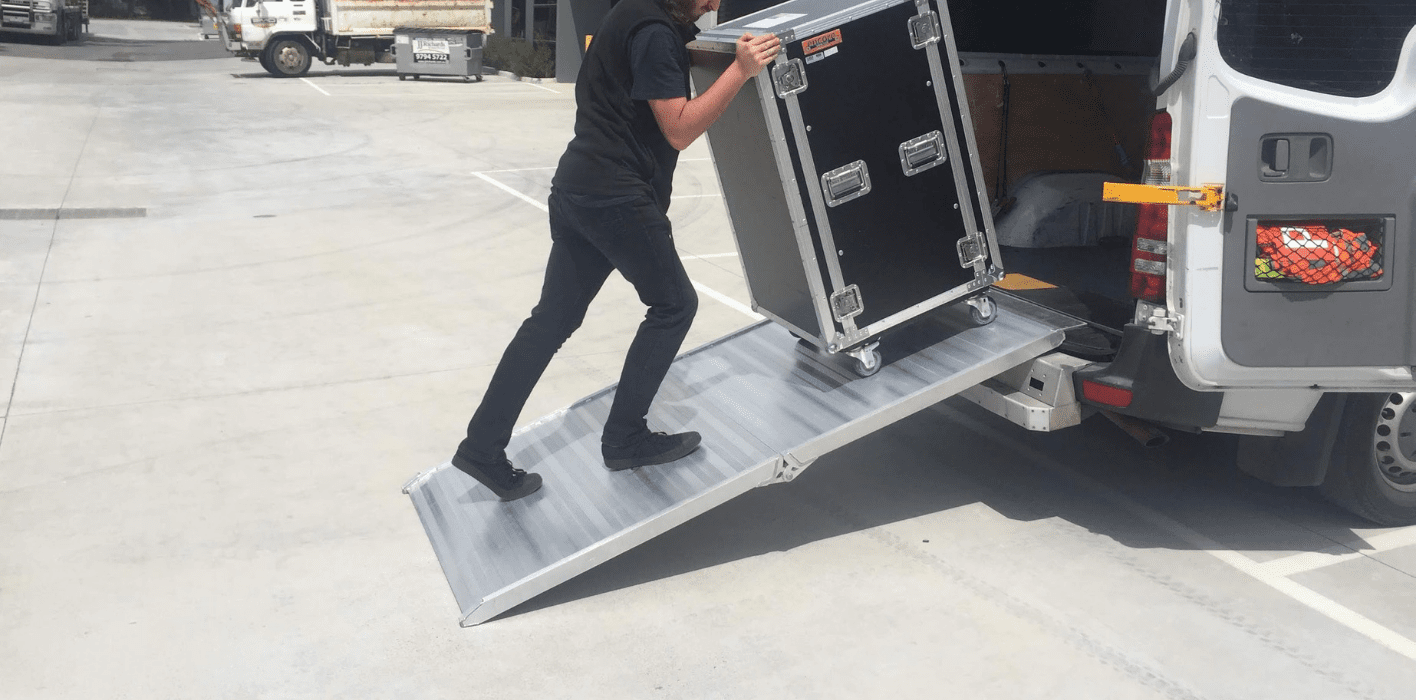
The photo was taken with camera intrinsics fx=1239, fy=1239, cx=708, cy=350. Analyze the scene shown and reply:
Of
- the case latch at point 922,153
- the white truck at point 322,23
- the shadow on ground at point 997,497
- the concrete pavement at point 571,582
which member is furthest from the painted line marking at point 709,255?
the white truck at point 322,23

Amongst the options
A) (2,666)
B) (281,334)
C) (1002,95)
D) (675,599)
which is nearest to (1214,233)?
(675,599)

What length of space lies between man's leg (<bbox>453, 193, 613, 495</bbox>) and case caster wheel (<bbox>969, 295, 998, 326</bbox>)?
1.39m

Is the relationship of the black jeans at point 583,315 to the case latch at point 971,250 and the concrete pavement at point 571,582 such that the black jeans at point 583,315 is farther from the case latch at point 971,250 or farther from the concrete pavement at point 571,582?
the case latch at point 971,250

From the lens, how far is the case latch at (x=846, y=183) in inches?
169

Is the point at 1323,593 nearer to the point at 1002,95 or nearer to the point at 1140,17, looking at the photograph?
the point at 1002,95

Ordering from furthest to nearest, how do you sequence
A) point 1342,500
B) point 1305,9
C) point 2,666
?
point 1342,500 → point 1305,9 → point 2,666

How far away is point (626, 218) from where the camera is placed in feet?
13.1

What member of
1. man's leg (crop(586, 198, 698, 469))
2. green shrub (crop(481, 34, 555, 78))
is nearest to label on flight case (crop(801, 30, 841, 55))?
man's leg (crop(586, 198, 698, 469))

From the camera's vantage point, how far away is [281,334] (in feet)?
23.4

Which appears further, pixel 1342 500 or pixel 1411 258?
pixel 1342 500

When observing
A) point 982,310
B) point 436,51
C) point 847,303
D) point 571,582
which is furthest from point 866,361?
point 436,51

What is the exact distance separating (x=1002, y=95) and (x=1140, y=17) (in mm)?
951

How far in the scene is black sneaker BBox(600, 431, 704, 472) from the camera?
431cm

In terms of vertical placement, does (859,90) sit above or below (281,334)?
above
